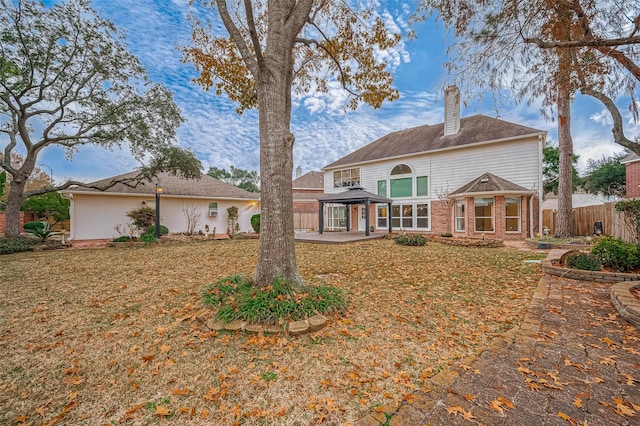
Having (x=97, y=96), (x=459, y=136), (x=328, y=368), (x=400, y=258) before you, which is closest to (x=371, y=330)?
(x=328, y=368)

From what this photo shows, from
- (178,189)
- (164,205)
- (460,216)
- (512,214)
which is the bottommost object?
(460,216)

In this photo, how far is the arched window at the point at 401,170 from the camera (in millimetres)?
18552

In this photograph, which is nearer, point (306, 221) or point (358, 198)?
point (358, 198)

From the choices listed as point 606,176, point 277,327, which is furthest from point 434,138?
point 606,176

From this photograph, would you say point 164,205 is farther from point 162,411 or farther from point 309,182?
point 309,182

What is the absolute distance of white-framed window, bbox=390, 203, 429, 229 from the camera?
17750 mm

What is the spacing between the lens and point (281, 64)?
424 cm

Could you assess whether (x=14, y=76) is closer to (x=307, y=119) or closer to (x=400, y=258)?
(x=307, y=119)

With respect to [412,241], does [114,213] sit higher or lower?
higher

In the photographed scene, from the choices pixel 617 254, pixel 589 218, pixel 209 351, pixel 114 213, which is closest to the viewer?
pixel 209 351

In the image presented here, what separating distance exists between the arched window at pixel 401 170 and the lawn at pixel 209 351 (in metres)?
13.5

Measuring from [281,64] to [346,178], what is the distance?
17.8 m

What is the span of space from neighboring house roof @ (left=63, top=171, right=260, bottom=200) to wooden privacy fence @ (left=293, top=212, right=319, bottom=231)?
215 inches

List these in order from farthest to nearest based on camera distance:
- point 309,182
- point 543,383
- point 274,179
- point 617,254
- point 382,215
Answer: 1. point 309,182
2. point 382,215
3. point 617,254
4. point 274,179
5. point 543,383
